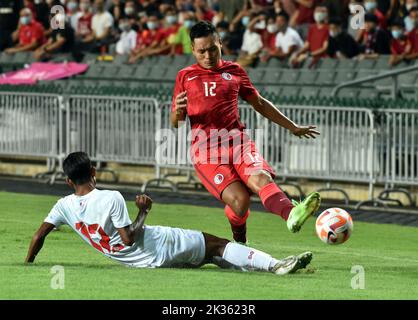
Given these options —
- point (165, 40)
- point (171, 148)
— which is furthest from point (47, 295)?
point (165, 40)

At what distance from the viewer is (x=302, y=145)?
21047mm

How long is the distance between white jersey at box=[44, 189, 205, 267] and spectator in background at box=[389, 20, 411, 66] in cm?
1265

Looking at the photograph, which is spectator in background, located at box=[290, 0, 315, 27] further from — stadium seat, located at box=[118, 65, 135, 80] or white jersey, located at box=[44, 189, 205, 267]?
white jersey, located at box=[44, 189, 205, 267]

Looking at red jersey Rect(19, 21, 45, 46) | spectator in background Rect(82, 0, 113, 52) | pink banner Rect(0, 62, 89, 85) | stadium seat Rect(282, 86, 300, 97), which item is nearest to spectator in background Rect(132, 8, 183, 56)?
pink banner Rect(0, 62, 89, 85)

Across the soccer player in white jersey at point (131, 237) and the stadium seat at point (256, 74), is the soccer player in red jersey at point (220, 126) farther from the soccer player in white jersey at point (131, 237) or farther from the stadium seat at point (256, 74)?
the stadium seat at point (256, 74)

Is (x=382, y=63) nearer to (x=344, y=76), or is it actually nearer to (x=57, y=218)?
(x=344, y=76)

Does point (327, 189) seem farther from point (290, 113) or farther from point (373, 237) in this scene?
point (373, 237)

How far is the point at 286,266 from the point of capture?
1124 cm

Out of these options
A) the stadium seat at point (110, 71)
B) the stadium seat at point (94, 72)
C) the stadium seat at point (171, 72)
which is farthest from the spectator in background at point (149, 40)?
the stadium seat at point (171, 72)

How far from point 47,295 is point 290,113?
11.5 m

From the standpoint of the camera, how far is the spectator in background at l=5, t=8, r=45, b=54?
102 feet

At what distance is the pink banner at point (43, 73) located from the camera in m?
27.5

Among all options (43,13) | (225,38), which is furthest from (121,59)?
(43,13)

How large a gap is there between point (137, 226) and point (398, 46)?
13.6 meters
